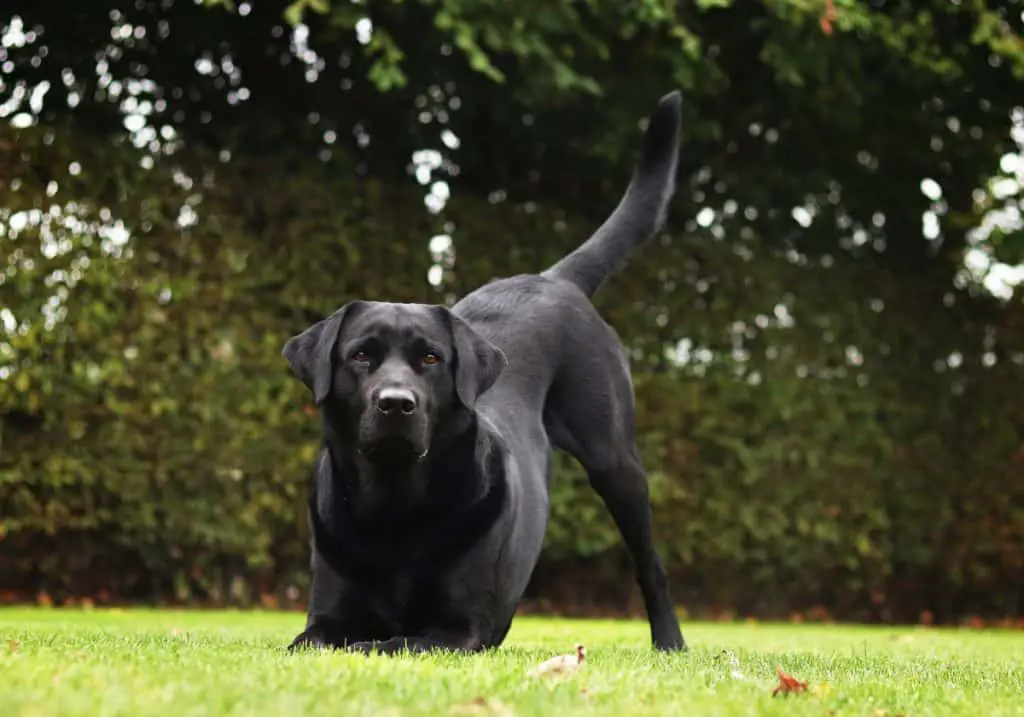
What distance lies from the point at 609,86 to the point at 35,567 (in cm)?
484

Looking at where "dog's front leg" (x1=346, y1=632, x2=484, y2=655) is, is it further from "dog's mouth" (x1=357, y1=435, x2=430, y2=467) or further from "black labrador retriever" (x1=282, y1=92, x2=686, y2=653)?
"dog's mouth" (x1=357, y1=435, x2=430, y2=467)

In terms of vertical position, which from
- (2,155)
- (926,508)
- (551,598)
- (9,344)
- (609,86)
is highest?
(609,86)

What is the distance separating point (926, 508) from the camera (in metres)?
11.0

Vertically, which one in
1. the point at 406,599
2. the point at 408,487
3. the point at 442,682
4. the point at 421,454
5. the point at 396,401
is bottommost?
the point at 406,599

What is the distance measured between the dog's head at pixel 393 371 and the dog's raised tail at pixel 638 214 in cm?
152

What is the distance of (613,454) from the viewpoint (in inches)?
216

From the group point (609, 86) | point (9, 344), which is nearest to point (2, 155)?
point (9, 344)

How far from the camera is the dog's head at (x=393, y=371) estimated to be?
4152 mm

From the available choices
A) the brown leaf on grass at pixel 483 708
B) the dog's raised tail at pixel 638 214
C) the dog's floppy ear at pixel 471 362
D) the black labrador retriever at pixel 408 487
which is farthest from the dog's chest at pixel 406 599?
the dog's raised tail at pixel 638 214

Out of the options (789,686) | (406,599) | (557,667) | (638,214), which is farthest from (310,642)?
(638,214)

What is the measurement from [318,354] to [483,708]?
1.84 metres

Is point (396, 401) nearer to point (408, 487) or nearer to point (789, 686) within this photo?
point (408, 487)

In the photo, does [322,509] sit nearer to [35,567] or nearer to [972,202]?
[35,567]

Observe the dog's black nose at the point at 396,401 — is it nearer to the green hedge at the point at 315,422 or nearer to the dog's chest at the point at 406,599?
the dog's chest at the point at 406,599
